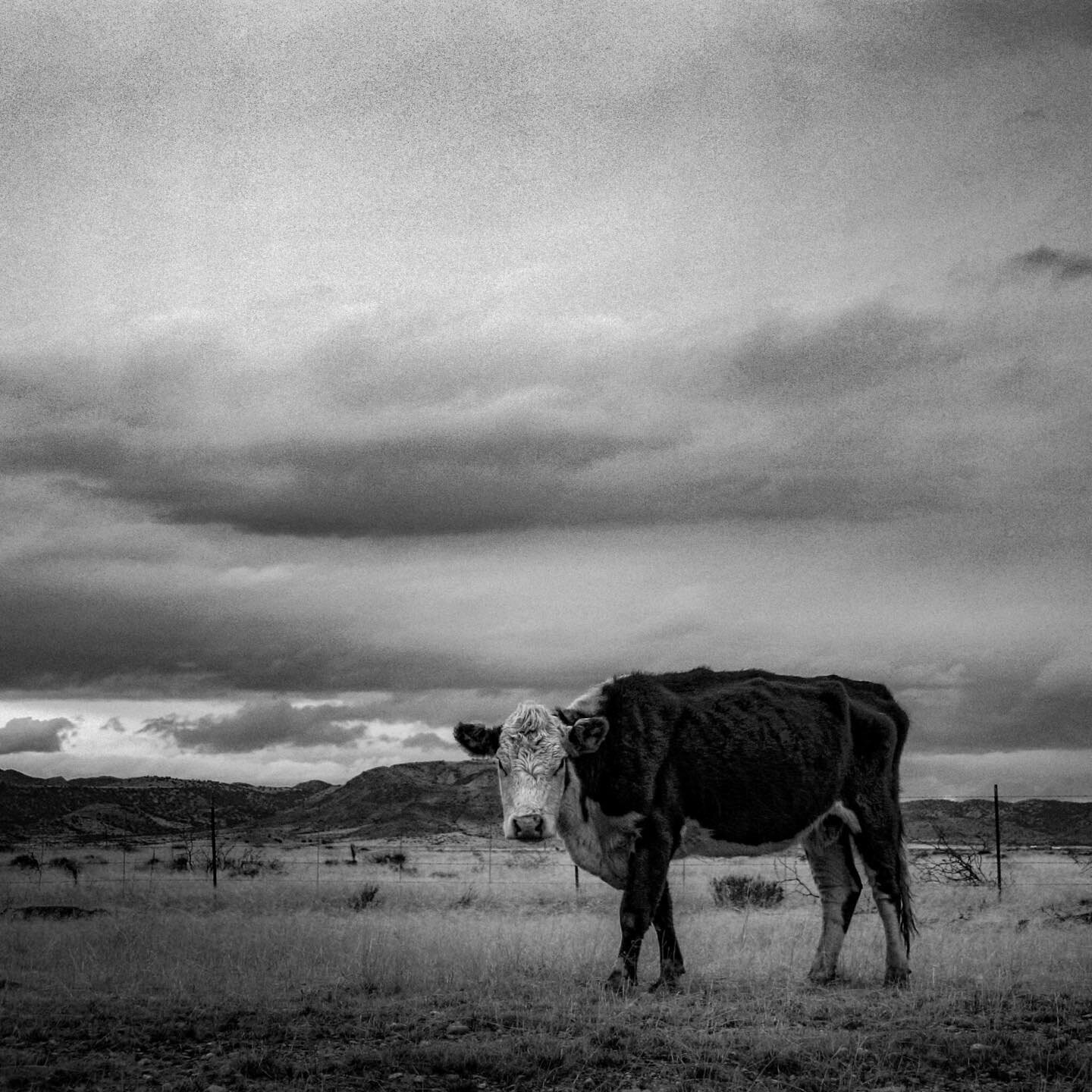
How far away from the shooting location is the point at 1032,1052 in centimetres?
913

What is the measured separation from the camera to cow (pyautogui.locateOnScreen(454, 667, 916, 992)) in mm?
11812

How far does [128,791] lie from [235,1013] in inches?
6082

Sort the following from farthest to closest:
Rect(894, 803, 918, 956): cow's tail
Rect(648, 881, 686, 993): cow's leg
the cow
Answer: Rect(894, 803, 918, 956): cow's tail
the cow
Rect(648, 881, 686, 993): cow's leg

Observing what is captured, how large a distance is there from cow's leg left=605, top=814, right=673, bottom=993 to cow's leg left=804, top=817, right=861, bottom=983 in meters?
2.25

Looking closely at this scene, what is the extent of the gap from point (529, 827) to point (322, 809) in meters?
152

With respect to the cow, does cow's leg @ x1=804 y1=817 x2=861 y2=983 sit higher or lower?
lower

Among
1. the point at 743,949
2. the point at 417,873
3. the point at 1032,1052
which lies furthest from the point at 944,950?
the point at 417,873

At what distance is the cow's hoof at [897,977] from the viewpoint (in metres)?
12.5

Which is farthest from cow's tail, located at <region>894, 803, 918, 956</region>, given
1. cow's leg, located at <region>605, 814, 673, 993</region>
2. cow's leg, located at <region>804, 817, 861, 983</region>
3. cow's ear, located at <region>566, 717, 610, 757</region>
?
cow's ear, located at <region>566, 717, 610, 757</region>

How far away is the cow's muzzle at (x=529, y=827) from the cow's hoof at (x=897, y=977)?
13.3ft

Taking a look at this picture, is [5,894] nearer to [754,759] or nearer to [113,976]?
[113,976]

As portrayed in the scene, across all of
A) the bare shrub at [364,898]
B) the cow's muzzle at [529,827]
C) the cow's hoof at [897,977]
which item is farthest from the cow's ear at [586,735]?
the bare shrub at [364,898]

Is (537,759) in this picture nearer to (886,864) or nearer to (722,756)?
→ (722,756)

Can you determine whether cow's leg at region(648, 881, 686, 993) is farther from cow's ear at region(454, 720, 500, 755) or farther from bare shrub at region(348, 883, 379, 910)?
bare shrub at region(348, 883, 379, 910)
